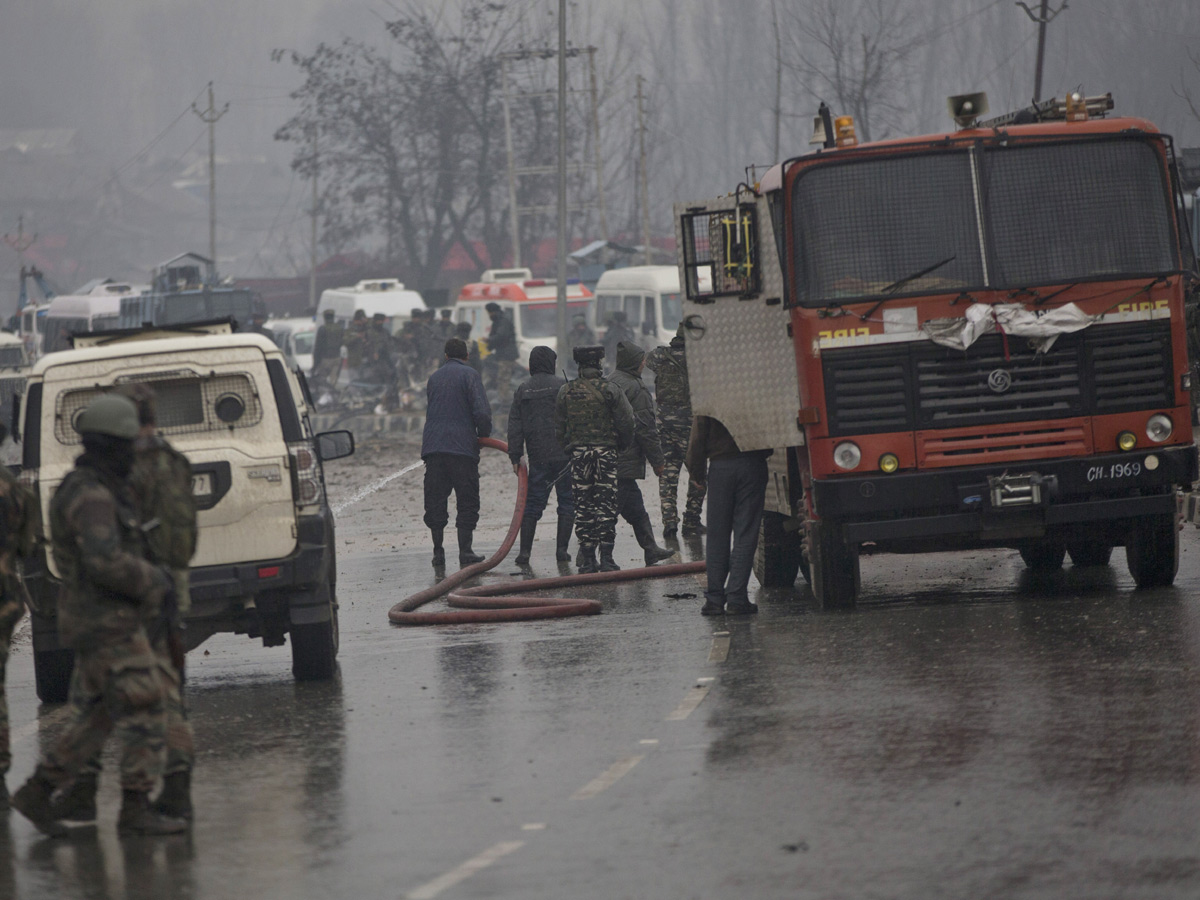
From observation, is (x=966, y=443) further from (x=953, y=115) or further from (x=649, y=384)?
(x=649, y=384)

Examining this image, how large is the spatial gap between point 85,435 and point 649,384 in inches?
1211

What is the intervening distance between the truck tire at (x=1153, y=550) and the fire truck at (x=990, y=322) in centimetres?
35

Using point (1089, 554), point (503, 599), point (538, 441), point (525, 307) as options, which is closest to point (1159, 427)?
point (1089, 554)

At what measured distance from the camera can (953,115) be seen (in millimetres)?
11297

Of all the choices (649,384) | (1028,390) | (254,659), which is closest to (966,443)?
(1028,390)

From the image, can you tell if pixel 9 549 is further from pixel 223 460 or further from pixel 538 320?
pixel 538 320

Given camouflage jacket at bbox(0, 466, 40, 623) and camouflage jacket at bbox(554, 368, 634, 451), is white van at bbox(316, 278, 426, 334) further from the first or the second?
camouflage jacket at bbox(0, 466, 40, 623)

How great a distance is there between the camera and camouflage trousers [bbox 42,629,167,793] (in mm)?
6531

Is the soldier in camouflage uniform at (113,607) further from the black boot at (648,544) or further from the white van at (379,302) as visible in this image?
the white van at (379,302)

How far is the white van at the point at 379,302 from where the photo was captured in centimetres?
4388

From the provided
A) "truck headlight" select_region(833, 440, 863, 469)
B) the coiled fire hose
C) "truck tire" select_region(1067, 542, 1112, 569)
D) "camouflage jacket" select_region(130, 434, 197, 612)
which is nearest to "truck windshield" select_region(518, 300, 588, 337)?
the coiled fire hose

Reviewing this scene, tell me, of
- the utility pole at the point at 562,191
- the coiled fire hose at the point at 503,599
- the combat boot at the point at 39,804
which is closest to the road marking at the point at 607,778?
the combat boot at the point at 39,804

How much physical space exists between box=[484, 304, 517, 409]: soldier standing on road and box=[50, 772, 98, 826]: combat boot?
2691 cm

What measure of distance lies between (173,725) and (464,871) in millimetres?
1444
